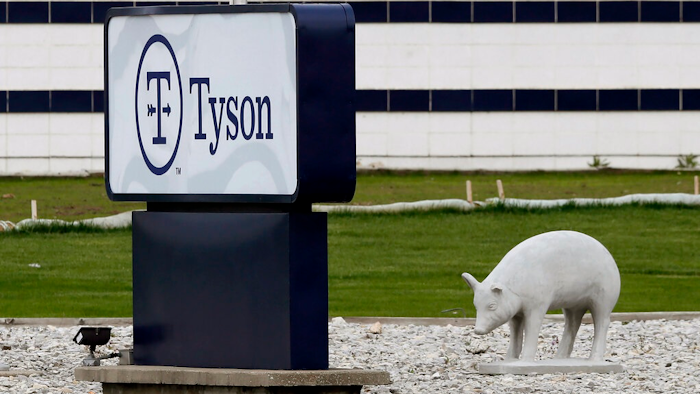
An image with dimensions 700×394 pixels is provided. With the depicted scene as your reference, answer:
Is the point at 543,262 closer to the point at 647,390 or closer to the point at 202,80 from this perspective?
the point at 647,390

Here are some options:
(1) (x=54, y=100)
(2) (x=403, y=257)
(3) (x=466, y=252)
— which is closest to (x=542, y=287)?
(2) (x=403, y=257)

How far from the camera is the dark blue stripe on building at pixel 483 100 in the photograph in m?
45.1

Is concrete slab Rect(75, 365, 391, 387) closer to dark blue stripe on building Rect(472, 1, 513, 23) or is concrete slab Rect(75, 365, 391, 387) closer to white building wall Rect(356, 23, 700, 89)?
white building wall Rect(356, 23, 700, 89)

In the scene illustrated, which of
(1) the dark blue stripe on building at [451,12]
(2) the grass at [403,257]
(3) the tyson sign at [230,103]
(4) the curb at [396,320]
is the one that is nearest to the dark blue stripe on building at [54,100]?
(2) the grass at [403,257]

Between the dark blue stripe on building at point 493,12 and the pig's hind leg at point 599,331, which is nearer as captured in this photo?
the pig's hind leg at point 599,331

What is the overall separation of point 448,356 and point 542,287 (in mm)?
1772

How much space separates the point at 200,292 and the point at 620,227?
1824 cm

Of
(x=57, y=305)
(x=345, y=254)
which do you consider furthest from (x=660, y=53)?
(x=57, y=305)

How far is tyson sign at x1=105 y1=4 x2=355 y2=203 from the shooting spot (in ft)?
30.5

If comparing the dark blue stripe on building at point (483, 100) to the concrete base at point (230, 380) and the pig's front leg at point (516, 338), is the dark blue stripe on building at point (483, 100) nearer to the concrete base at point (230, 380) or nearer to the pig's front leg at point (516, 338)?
the pig's front leg at point (516, 338)

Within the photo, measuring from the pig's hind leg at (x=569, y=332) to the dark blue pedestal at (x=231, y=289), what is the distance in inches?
156

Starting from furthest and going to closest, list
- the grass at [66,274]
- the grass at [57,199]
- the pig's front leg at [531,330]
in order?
1. the grass at [57,199]
2. the grass at [66,274]
3. the pig's front leg at [531,330]

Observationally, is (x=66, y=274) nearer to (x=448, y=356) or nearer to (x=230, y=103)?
(x=448, y=356)

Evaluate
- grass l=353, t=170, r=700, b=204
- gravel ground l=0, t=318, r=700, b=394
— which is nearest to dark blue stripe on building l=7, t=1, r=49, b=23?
grass l=353, t=170, r=700, b=204
